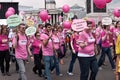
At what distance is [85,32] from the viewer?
9258mm

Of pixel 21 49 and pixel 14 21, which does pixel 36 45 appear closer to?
pixel 14 21

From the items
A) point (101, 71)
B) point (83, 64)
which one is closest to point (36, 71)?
point (101, 71)

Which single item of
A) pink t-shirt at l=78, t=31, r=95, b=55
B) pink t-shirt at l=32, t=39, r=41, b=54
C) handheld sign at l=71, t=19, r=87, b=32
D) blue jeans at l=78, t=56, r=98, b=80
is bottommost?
blue jeans at l=78, t=56, r=98, b=80

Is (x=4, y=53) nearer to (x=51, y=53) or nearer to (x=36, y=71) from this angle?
(x=36, y=71)

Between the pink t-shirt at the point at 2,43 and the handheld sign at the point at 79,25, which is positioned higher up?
the handheld sign at the point at 79,25

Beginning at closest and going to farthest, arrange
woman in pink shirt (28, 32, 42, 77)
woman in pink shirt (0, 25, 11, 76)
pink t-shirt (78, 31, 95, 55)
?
pink t-shirt (78, 31, 95, 55)
woman in pink shirt (28, 32, 42, 77)
woman in pink shirt (0, 25, 11, 76)

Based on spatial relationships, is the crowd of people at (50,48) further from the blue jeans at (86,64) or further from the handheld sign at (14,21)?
the handheld sign at (14,21)

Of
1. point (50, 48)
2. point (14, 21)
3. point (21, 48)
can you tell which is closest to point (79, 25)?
point (50, 48)

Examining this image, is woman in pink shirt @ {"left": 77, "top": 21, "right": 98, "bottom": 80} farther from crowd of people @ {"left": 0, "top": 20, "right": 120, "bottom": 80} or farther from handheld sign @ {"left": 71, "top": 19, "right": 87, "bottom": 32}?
handheld sign @ {"left": 71, "top": 19, "right": 87, "bottom": 32}

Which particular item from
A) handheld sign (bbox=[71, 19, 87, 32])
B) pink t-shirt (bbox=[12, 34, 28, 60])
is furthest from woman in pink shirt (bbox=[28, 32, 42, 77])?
handheld sign (bbox=[71, 19, 87, 32])

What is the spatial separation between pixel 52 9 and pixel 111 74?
76.3m

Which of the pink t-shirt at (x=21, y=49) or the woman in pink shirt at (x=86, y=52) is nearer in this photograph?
the woman in pink shirt at (x=86, y=52)

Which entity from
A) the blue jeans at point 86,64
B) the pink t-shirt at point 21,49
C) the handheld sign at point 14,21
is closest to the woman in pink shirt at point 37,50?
the handheld sign at point 14,21

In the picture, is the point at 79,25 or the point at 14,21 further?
the point at 14,21
